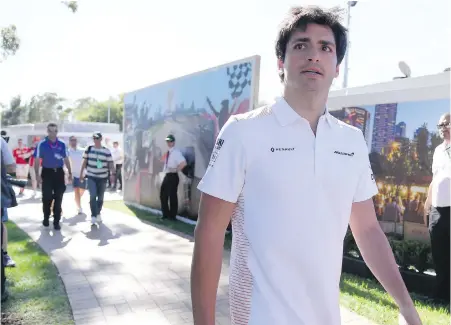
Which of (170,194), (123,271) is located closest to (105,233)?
(170,194)

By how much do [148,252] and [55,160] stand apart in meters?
2.62

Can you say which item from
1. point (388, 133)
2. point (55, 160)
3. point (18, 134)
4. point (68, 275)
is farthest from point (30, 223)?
point (18, 134)

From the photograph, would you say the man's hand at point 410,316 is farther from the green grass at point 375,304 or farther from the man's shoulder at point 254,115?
the green grass at point 375,304

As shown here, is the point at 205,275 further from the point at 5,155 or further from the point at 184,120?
the point at 184,120

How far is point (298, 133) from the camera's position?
57.5 inches

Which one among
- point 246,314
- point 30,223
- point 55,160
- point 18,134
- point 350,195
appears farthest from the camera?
point 18,134

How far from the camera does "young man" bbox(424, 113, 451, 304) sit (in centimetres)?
437

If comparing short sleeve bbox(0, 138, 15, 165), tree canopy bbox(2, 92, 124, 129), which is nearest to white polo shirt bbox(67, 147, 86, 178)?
short sleeve bbox(0, 138, 15, 165)

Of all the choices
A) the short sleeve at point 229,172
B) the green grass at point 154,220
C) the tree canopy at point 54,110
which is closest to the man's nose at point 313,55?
the short sleeve at point 229,172

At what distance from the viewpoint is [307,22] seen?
1557 millimetres

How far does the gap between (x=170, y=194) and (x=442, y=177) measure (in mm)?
6016

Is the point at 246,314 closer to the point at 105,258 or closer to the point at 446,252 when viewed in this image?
the point at 446,252

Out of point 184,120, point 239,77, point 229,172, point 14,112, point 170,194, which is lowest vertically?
point 170,194

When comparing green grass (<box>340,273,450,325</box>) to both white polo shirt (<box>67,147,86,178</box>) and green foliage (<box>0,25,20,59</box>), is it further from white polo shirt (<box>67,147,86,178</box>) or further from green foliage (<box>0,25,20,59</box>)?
green foliage (<box>0,25,20,59</box>)
